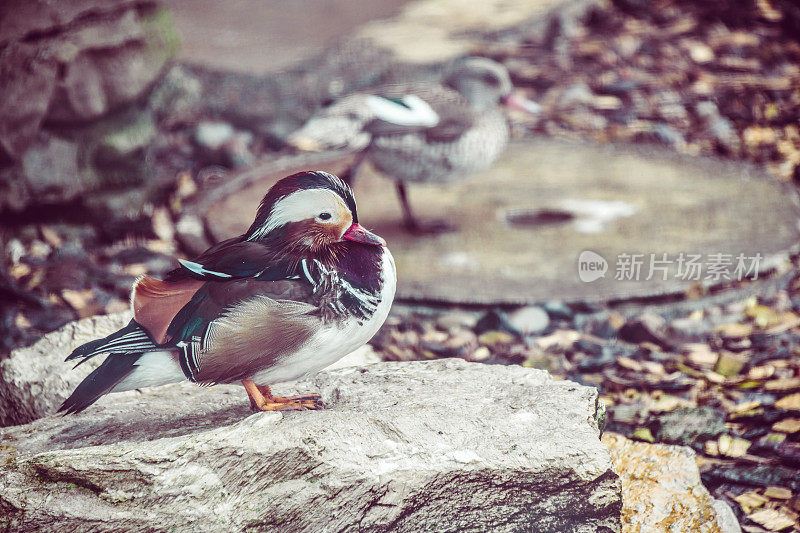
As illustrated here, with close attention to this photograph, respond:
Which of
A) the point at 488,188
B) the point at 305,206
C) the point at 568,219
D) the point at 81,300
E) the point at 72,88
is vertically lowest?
the point at 568,219

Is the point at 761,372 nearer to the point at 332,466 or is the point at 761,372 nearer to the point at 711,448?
the point at 711,448

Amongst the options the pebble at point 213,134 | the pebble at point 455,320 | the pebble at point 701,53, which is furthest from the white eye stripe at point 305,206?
the pebble at point 701,53

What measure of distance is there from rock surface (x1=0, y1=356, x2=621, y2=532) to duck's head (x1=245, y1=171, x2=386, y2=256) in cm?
36

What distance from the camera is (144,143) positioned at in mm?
4191

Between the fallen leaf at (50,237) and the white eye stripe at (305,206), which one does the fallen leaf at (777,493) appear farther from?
the fallen leaf at (50,237)

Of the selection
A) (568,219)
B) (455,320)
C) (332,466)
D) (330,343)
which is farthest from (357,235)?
(568,219)

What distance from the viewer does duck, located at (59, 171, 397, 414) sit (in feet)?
5.76

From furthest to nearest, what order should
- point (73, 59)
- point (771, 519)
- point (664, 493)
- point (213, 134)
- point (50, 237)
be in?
point (213, 134)
point (50, 237)
point (73, 59)
point (771, 519)
point (664, 493)

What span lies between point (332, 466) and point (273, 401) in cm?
29

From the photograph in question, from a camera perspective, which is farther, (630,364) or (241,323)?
(630,364)

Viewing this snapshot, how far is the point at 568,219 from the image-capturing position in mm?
3811

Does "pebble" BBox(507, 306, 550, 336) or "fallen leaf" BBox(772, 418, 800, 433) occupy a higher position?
"pebble" BBox(507, 306, 550, 336)

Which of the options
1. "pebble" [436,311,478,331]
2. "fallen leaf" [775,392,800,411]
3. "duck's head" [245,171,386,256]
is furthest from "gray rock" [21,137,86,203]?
"fallen leaf" [775,392,800,411]

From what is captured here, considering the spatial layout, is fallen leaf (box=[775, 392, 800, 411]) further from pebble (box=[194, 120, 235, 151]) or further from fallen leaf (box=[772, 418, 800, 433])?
pebble (box=[194, 120, 235, 151])
